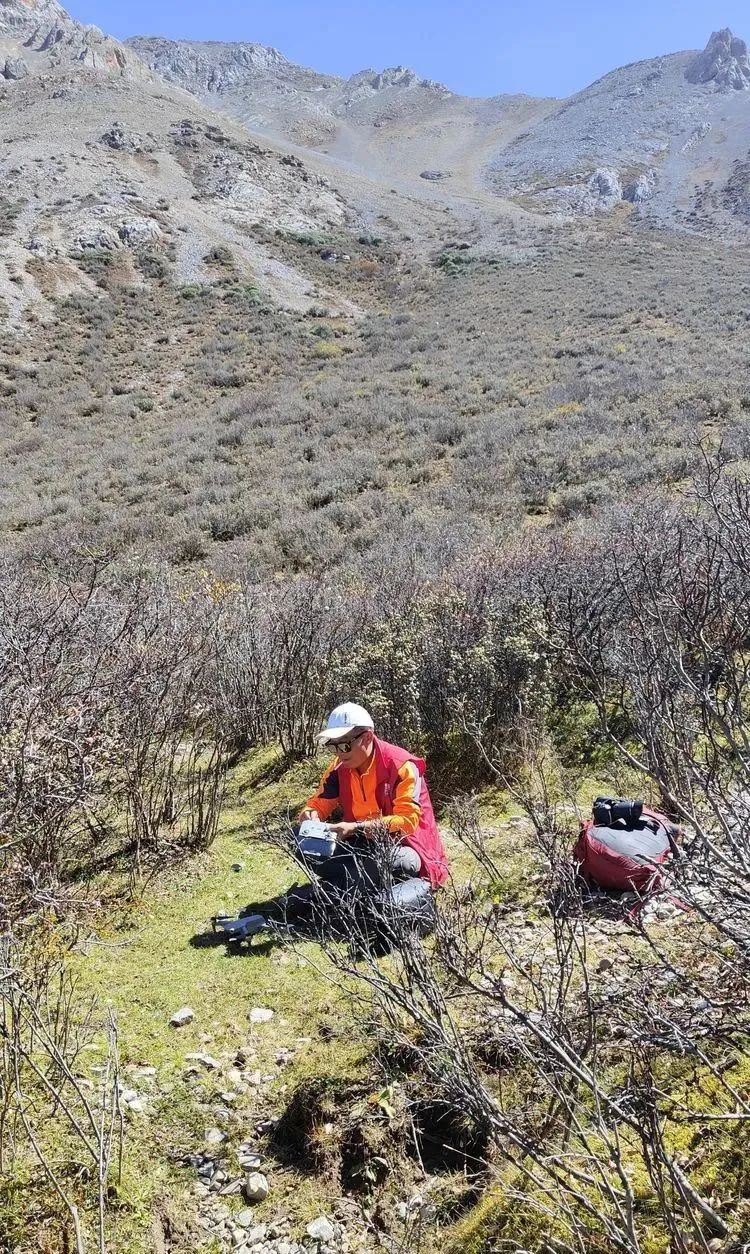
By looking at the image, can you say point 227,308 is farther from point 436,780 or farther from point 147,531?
point 436,780

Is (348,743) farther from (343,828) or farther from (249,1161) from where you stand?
(249,1161)

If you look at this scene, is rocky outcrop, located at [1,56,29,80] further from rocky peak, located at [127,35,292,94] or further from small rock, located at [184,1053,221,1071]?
small rock, located at [184,1053,221,1071]

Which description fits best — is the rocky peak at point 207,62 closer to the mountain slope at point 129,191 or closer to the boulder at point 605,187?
the mountain slope at point 129,191

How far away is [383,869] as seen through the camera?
2.20 meters

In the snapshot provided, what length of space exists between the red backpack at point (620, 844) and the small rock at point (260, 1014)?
1.49 m

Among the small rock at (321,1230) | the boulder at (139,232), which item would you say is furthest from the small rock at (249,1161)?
the boulder at (139,232)

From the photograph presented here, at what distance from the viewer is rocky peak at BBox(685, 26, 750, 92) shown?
69812 millimetres

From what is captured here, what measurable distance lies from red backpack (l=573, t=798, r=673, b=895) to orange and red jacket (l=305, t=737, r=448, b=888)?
0.70 metres

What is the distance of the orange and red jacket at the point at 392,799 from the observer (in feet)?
11.1

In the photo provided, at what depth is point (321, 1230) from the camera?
2057 mm

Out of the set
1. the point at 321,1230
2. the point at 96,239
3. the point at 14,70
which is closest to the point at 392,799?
the point at 321,1230

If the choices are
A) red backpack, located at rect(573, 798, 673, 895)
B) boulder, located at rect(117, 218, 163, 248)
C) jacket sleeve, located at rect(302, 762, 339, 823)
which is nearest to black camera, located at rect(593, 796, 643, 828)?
red backpack, located at rect(573, 798, 673, 895)

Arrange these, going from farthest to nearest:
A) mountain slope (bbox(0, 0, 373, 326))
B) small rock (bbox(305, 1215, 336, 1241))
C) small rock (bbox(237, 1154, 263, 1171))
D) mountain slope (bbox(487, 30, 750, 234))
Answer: mountain slope (bbox(487, 30, 750, 234))
mountain slope (bbox(0, 0, 373, 326))
small rock (bbox(237, 1154, 263, 1171))
small rock (bbox(305, 1215, 336, 1241))

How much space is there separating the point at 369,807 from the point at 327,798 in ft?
0.93
